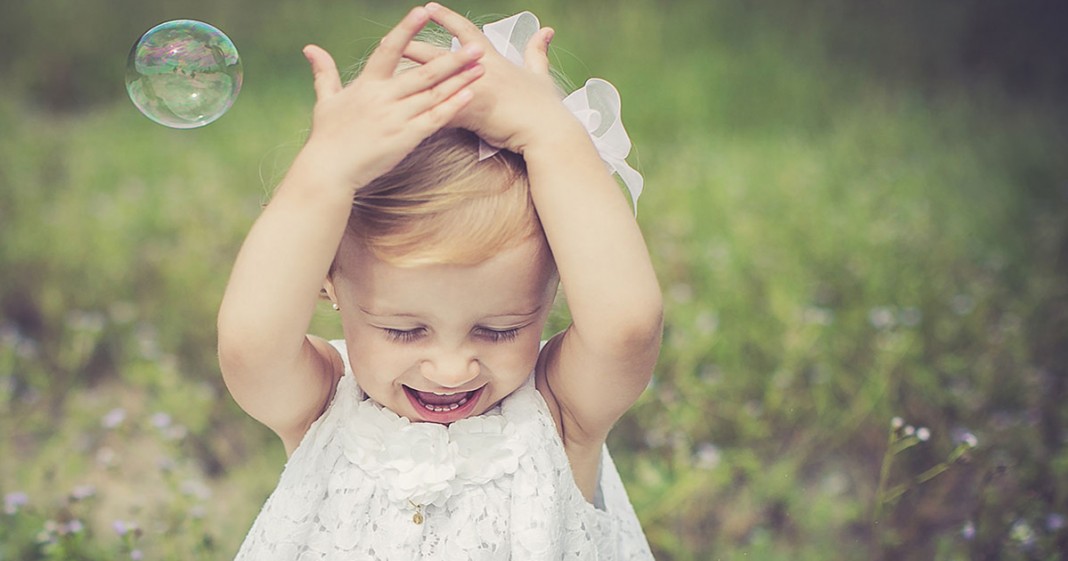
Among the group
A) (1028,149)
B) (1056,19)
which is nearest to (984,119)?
(1028,149)

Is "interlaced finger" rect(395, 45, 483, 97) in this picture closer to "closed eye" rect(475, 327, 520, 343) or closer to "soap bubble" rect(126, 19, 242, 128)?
"closed eye" rect(475, 327, 520, 343)

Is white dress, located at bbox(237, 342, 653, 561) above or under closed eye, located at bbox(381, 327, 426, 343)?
under

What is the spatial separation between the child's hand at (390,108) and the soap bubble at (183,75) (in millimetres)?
387

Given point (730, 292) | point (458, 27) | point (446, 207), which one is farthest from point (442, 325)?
point (730, 292)

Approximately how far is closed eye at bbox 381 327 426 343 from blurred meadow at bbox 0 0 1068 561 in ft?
2.26

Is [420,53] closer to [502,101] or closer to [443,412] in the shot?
[502,101]

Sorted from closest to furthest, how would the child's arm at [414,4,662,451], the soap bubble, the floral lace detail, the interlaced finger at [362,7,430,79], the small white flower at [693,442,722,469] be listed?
the interlaced finger at [362,7,430,79] → the child's arm at [414,4,662,451] → the floral lace detail → the soap bubble → the small white flower at [693,442,722,469]

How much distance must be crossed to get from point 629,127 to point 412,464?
3584mm

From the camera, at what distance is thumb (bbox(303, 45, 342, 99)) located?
1.43 m

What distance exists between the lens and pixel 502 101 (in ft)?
4.71

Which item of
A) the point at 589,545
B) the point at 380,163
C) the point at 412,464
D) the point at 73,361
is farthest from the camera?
the point at 73,361

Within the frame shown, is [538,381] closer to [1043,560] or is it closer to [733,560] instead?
[733,560]

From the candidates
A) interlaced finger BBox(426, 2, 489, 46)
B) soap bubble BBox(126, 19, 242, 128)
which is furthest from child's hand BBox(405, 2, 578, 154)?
soap bubble BBox(126, 19, 242, 128)

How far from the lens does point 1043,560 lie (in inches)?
82.7
